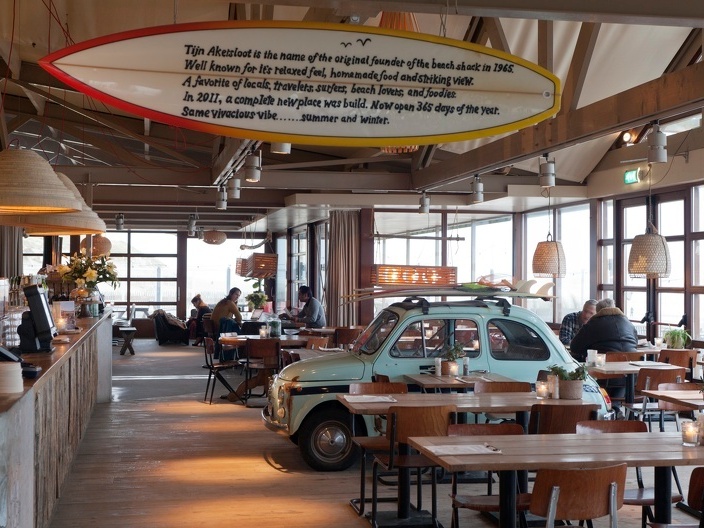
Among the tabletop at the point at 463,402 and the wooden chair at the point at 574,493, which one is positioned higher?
the tabletop at the point at 463,402

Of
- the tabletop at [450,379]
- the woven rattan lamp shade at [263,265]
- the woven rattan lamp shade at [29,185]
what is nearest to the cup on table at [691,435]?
the tabletop at [450,379]

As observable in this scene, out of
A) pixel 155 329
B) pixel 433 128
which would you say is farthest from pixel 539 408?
pixel 155 329

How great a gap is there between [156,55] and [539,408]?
384 cm

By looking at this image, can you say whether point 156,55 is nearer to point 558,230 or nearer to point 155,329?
point 558,230

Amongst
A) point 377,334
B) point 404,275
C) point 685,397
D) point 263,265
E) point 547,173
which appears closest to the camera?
point 685,397

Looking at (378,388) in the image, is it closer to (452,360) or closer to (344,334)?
(452,360)

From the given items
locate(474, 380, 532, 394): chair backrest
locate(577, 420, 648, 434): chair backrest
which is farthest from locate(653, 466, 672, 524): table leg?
locate(474, 380, 532, 394): chair backrest

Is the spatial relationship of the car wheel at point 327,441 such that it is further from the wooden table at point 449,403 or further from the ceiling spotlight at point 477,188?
the ceiling spotlight at point 477,188

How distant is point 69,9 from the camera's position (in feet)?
27.7

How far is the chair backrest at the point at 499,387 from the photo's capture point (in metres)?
6.97

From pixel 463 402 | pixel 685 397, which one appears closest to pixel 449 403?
pixel 463 402

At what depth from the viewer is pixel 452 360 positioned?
771cm

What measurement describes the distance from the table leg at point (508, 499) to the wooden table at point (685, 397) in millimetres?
2440

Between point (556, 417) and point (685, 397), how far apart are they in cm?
142
